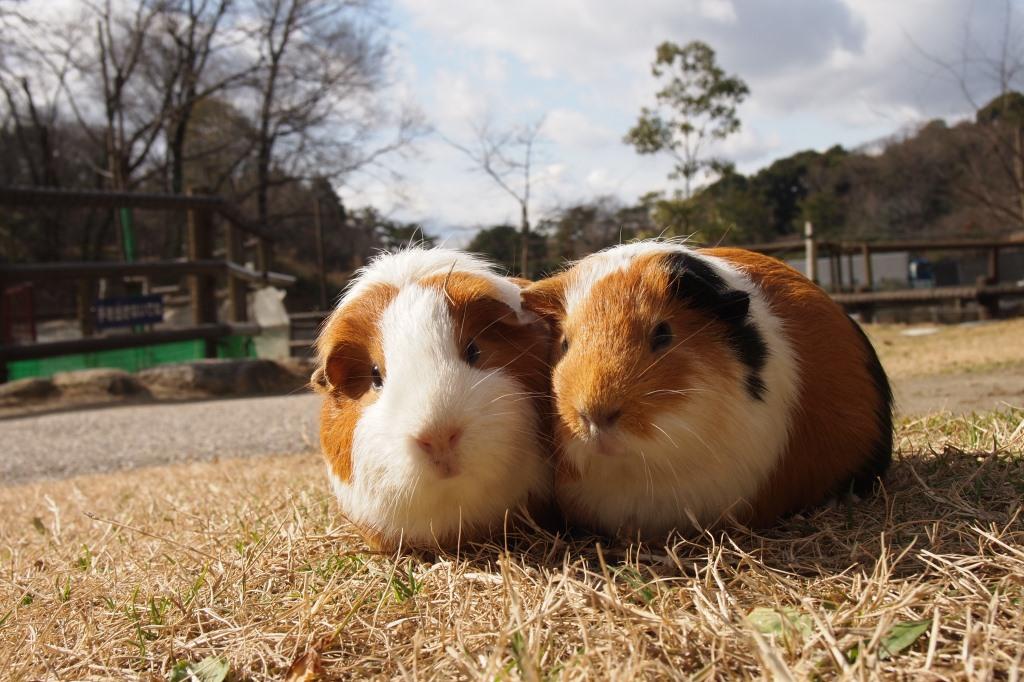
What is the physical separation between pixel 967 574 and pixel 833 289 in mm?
16768

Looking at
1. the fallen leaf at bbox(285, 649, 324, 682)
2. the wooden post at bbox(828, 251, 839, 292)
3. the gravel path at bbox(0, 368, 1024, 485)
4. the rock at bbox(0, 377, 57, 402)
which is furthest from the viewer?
the wooden post at bbox(828, 251, 839, 292)

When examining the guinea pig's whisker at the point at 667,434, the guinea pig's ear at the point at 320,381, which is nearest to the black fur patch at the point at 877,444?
the guinea pig's whisker at the point at 667,434

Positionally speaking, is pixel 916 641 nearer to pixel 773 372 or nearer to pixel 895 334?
pixel 773 372

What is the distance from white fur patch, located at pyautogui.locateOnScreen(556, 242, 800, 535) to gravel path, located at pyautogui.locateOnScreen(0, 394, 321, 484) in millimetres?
3341

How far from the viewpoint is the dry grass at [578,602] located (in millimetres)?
1292

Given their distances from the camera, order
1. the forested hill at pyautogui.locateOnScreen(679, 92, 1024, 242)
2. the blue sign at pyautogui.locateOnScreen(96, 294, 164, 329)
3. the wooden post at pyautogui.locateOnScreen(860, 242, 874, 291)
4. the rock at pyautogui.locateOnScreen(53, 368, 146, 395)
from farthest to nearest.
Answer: the wooden post at pyautogui.locateOnScreen(860, 242, 874, 291) → the forested hill at pyautogui.locateOnScreen(679, 92, 1024, 242) → the blue sign at pyautogui.locateOnScreen(96, 294, 164, 329) → the rock at pyautogui.locateOnScreen(53, 368, 146, 395)

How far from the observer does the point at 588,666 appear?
1.27 meters

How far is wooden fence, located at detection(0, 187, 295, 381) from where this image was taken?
8.72m

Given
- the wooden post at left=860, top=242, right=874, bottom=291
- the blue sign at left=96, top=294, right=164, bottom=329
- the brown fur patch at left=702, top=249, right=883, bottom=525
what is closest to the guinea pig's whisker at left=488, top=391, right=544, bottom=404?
the brown fur patch at left=702, top=249, right=883, bottom=525

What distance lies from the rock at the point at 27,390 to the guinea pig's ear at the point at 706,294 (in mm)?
8460

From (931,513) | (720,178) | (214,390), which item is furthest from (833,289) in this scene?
(931,513)

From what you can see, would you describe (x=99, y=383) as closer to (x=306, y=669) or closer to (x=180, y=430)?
(x=180, y=430)

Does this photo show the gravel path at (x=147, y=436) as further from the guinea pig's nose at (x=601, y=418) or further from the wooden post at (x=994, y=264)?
the wooden post at (x=994, y=264)

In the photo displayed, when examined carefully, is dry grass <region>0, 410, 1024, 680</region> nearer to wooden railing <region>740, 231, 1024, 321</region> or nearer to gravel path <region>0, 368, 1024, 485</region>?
gravel path <region>0, 368, 1024, 485</region>
